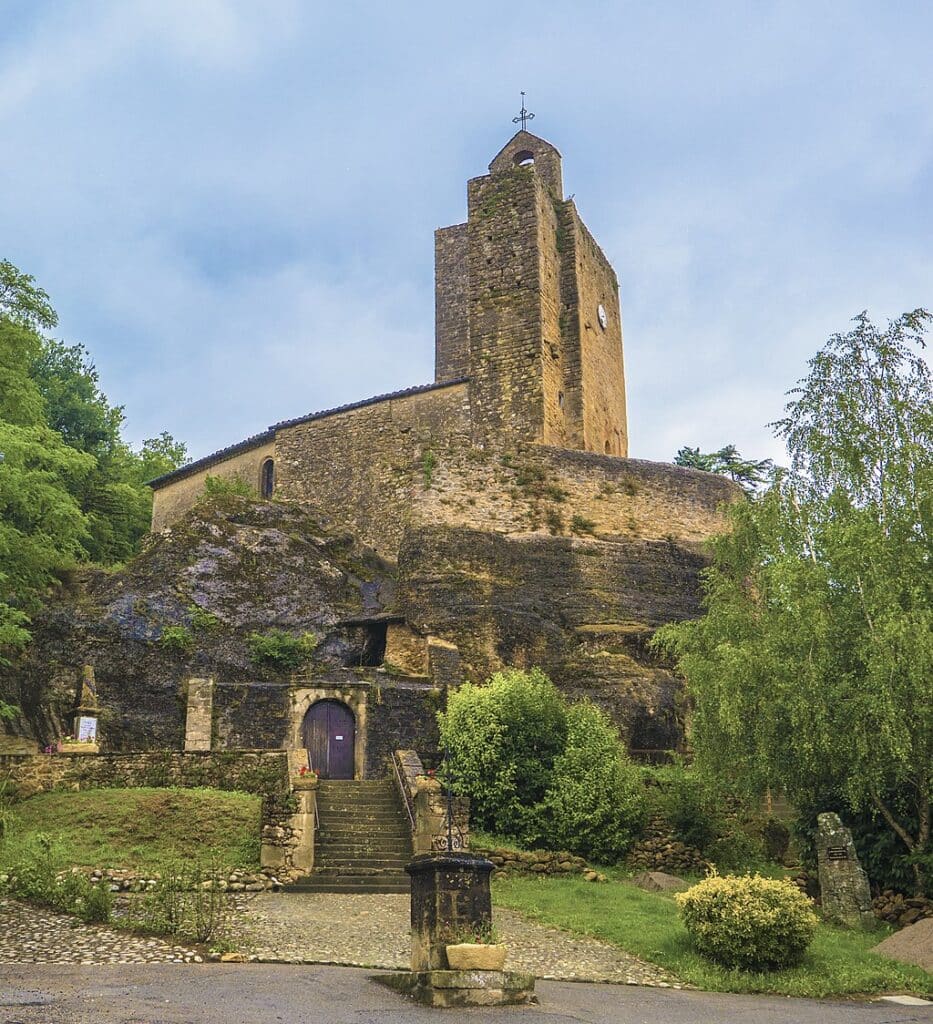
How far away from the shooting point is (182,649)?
2497 centimetres

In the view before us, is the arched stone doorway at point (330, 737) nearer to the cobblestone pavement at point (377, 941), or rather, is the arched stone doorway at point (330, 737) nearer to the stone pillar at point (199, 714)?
the stone pillar at point (199, 714)

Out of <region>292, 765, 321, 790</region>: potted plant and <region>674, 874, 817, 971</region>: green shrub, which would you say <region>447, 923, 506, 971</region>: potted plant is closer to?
<region>674, 874, 817, 971</region>: green shrub

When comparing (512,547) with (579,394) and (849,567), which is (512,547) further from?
(849,567)

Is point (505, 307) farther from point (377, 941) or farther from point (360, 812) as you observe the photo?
point (377, 941)

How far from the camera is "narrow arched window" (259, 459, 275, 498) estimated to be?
3612 cm

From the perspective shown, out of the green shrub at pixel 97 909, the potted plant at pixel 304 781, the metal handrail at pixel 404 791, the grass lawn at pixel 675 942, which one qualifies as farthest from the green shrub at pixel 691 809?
the green shrub at pixel 97 909

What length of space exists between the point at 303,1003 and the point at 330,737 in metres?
13.9

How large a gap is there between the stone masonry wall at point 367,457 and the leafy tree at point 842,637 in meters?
13.6

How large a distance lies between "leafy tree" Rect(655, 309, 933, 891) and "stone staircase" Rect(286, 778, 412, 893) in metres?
5.35

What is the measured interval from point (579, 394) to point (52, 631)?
1757 centimetres

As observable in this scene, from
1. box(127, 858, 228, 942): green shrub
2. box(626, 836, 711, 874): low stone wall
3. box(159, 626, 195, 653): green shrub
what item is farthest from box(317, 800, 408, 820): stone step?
box(159, 626, 195, 653): green shrub

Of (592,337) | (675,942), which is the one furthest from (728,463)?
(675,942)

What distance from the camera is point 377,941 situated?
1252cm

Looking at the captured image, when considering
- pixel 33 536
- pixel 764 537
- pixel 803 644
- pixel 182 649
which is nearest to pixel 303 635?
pixel 182 649
